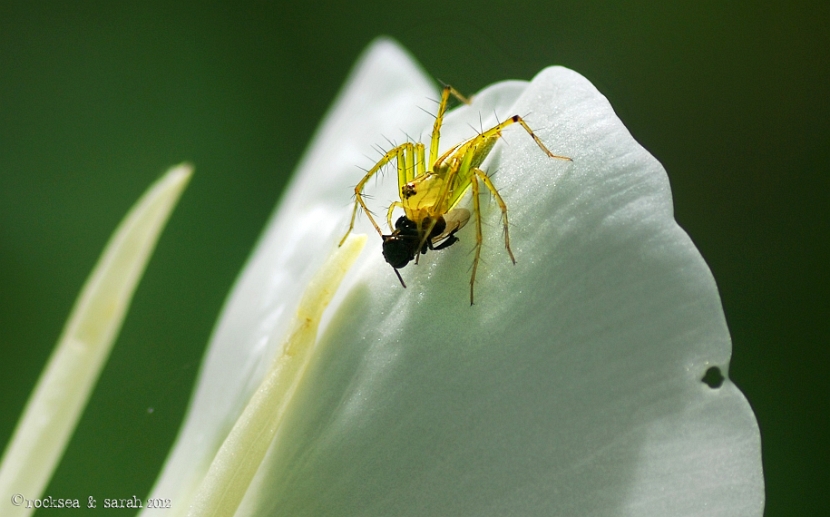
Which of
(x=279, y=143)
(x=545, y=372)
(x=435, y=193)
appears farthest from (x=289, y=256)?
(x=279, y=143)

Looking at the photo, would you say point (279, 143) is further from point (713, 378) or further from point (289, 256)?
point (713, 378)

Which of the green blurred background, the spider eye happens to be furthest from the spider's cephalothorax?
the green blurred background

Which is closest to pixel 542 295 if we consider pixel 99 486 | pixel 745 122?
pixel 99 486

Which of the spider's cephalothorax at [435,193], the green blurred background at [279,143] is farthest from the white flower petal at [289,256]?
the green blurred background at [279,143]

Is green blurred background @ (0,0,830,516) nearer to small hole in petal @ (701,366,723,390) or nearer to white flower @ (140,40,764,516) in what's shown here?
white flower @ (140,40,764,516)

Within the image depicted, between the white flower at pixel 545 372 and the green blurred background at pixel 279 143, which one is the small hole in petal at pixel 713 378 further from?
the green blurred background at pixel 279 143

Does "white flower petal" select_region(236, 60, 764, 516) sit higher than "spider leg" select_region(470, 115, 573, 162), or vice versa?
"spider leg" select_region(470, 115, 573, 162)

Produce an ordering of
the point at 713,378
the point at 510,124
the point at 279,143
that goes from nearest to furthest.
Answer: the point at 713,378 → the point at 510,124 → the point at 279,143
